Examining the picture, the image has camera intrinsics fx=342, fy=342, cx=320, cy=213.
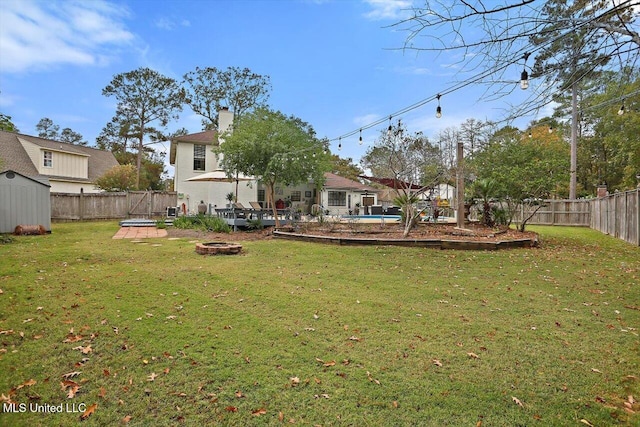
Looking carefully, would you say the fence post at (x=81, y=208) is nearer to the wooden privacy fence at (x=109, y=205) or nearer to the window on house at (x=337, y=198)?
the wooden privacy fence at (x=109, y=205)

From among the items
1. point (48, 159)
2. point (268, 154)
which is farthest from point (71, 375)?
point (48, 159)

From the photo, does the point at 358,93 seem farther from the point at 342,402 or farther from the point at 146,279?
the point at 342,402

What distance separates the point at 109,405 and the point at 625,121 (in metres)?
28.4

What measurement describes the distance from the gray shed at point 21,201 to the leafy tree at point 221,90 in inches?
748

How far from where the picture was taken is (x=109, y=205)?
1920 centimetres

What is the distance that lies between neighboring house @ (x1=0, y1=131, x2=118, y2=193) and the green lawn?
68.0 feet

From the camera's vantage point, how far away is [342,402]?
7.91 ft

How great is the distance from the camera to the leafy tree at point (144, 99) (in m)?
29.7

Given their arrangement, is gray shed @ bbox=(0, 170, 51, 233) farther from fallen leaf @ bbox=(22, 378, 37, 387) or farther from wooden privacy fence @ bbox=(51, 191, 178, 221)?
fallen leaf @ bbox=(22, 378, 37, 387)

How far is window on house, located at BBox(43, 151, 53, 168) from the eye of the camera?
75.5 feet

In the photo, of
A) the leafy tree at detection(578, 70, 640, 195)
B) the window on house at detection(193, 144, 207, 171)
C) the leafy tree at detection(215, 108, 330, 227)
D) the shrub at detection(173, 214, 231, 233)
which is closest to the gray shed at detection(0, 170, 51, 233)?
the shrub at detection(173, 214, 231, 233)

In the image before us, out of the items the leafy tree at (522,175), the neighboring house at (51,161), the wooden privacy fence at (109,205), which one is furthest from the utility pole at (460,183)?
the neighboring house at (51,161)

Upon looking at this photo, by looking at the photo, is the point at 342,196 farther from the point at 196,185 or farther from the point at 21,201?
the point at 21,201

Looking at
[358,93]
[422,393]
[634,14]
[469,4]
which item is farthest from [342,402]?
[358,93]
